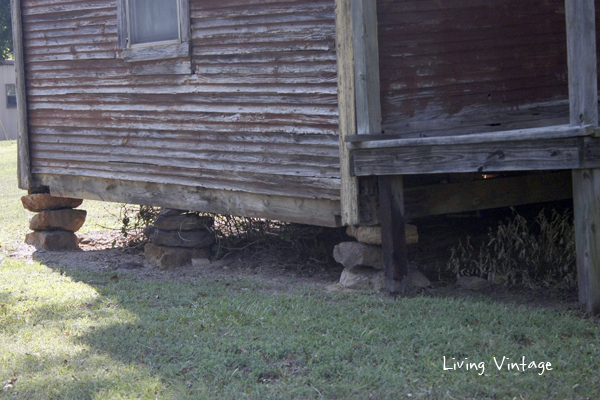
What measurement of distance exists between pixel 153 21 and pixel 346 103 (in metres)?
3.14

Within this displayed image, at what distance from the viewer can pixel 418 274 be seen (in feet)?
20.1

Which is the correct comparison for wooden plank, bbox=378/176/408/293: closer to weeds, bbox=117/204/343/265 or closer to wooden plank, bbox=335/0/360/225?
wooden plank, bbox=335/0/360/225

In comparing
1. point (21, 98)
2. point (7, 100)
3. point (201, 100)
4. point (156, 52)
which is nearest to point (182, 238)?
point (201, 100)

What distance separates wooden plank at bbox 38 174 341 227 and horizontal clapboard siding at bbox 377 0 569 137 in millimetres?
1167

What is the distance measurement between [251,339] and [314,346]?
489mm

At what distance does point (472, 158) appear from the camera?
5.23m

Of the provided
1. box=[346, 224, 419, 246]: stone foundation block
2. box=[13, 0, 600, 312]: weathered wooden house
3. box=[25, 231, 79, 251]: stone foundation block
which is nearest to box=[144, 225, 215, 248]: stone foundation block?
box=[13, 0, 600, 312]: weathered wooden house

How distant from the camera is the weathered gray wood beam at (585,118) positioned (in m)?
4.59

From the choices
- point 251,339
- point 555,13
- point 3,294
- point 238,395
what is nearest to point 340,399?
point 238,395

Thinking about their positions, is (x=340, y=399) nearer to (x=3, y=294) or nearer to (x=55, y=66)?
(x=3, y=294)

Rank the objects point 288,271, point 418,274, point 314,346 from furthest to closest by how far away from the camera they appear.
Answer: point 288,271 → point 418,274 → point 314,346

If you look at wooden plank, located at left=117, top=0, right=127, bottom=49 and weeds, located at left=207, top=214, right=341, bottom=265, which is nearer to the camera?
weeds, located at left=207, top=214, right=341, bottom=265

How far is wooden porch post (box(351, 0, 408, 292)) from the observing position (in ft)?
18.4

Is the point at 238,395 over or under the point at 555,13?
under
